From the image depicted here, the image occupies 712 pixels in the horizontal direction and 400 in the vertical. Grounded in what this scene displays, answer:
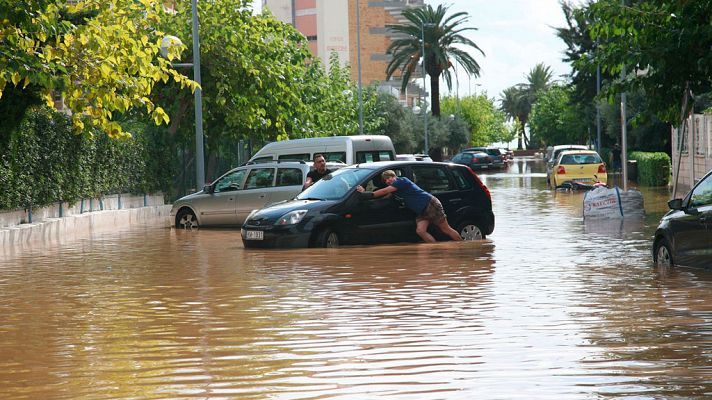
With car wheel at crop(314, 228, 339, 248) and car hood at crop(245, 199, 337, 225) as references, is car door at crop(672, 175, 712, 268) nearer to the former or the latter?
car wheel at crop(314, 228, 339, 248)

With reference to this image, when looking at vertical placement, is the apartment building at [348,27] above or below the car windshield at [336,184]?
above

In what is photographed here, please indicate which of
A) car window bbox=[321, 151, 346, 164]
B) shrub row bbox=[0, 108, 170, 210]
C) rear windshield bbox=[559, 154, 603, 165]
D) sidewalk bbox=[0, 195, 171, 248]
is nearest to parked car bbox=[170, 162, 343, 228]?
sidewalk bbox=[0, 195, 171, 248]

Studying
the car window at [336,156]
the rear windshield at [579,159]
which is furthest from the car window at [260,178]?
the rear windshield at [579,159]

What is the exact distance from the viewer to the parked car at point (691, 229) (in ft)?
47.6

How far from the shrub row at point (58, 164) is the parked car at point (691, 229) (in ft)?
45.7

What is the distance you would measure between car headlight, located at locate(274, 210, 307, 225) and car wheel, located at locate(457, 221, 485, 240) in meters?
3.02

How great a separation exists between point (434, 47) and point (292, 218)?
6163 cm

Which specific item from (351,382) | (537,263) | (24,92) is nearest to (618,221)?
(537,263)

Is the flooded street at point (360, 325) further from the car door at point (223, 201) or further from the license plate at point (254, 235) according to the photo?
the car door at point (223, 201)

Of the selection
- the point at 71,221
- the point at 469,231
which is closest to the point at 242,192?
the point at 71,221

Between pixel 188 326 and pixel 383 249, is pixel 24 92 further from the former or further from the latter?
pixel 188 326

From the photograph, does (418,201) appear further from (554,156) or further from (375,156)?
(554,156)

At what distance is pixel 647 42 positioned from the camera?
19.5 meters

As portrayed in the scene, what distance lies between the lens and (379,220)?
20516 millimetres
